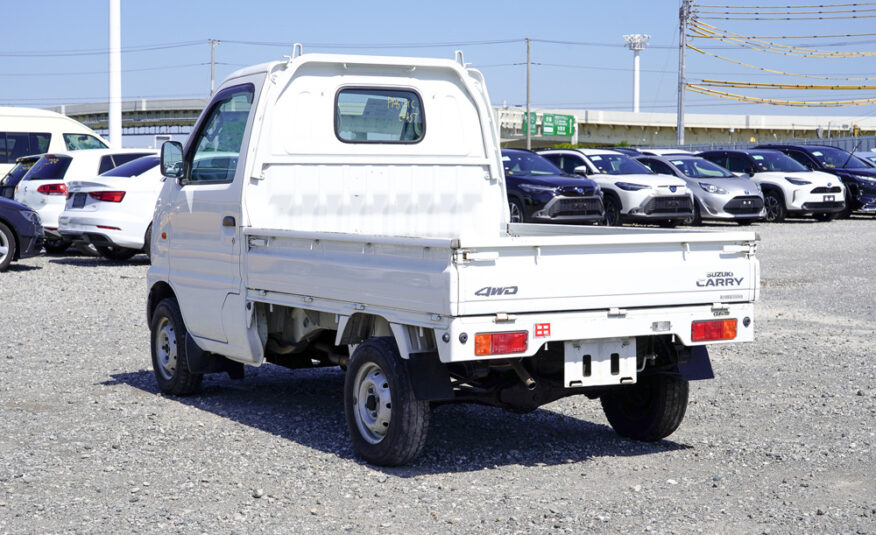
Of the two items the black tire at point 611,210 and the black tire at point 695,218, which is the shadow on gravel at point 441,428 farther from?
the black tire at point 695,218

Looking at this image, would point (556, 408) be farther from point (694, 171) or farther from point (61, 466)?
point (694, 171)

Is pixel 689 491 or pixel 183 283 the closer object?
pixel 689 491

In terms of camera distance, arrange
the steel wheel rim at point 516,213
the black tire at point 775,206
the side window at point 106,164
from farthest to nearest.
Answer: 1. the black tire at point 775,206
2. the steel wheel rim at point 516,213
3. the side window at point 106,164

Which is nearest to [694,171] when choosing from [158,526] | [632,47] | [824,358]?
[824,358]

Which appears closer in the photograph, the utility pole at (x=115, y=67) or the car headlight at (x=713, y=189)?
the car headlight at (x=713, y=189)

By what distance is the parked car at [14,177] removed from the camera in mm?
20766

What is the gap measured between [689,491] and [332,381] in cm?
393

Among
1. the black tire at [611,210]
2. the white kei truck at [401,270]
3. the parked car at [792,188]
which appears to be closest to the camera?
the white kei truck at [401,270]

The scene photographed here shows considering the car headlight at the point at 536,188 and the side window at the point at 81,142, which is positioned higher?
the side window at the point at 81,142

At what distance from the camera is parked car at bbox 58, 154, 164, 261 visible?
55.9ft

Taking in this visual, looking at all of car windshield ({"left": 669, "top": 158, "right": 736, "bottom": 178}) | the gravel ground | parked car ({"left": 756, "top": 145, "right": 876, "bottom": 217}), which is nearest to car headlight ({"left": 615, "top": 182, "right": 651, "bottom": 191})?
car windshield ({"left": 669, "top": 158, "right": 736, "bottom": 178})

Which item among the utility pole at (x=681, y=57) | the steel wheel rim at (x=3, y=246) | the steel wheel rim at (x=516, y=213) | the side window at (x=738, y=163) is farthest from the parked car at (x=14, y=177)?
the utility pole at (x=681, y=57)

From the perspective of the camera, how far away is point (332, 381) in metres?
8.93

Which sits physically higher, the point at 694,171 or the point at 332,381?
the point at 694,171
